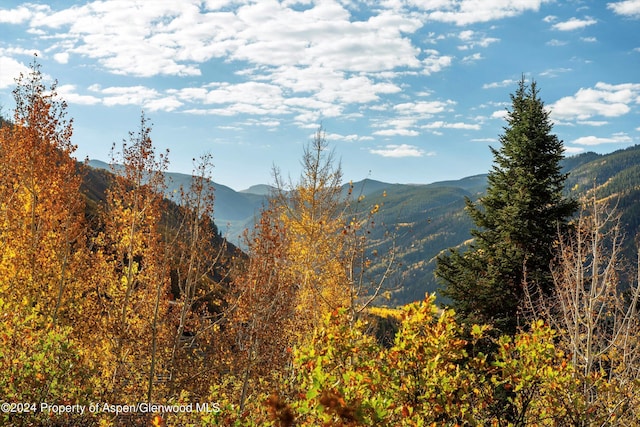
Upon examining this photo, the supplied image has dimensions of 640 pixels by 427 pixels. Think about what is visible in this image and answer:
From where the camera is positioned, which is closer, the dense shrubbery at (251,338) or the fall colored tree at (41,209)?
the dense shrubbery at (251,338)

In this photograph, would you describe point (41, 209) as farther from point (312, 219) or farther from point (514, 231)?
point (514, 231)

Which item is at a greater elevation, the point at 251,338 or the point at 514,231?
the point at 514,231

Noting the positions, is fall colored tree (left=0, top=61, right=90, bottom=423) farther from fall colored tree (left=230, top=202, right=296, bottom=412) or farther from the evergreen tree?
the evergreen tree

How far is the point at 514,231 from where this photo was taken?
2056 centimetres

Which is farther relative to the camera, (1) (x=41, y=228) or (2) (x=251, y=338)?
(1) (x=41, y=228)

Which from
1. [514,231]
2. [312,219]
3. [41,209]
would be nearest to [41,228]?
[41,209]

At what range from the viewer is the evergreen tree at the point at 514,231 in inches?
804

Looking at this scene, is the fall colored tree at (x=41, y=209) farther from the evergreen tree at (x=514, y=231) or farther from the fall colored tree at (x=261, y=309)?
the evergreen tree at (x=514, y=231)

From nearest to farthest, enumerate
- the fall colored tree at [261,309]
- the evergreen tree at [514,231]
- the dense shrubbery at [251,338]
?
the dense shrubbery at [251,338] < the fall colored tree at [261,309] < the evergreen tree at [514,231]

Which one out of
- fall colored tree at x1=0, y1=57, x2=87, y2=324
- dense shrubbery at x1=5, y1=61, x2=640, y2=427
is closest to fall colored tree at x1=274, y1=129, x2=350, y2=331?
dense shrubbery at x1=5, y1=61, x2=640, y2=427

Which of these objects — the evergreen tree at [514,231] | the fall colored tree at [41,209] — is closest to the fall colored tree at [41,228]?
the fall colored tree at [41,209]

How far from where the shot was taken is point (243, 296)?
13375 millimetres

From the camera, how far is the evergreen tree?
20422 mm

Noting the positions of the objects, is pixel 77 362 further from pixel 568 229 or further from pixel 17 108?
pixel 568 229
